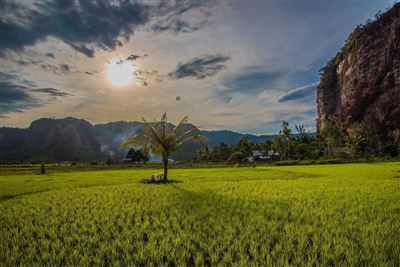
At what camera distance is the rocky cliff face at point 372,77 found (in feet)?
265

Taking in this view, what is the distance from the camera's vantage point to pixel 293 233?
19.5ft

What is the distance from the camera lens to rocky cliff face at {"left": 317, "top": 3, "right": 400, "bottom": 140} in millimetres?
80812

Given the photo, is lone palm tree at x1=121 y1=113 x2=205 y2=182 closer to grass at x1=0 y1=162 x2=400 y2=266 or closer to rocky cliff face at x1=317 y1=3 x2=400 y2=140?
grass at x1=0 y1=162 x2=400 y2=266

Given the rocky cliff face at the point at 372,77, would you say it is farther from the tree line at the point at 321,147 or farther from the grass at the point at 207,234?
the grass at the point at 207,234

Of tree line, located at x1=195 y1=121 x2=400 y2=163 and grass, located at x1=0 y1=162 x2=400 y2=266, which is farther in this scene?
tree line, located at x1=195 y1=121 x2=400 y2=163

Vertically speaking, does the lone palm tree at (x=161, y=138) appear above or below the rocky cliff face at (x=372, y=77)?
below

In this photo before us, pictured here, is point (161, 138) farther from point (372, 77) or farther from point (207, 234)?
point (372, 77)

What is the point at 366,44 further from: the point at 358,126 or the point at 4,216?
the point at 4,216

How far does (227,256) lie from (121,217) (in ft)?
14.0

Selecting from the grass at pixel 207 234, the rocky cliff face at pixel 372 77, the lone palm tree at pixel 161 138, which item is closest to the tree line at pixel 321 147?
the rocky cliff face at pixel 372 77

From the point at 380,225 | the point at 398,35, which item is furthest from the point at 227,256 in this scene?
the point at 398,35

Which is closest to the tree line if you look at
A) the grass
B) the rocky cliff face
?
the rocky cliff face

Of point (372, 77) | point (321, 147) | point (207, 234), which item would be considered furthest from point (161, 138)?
point (372, 77)

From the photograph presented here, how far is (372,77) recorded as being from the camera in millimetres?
86625
